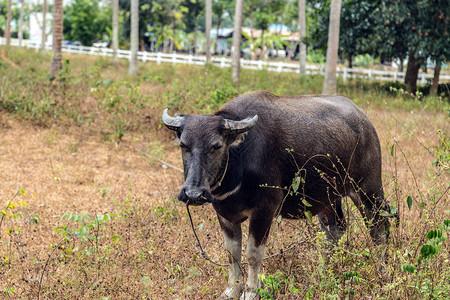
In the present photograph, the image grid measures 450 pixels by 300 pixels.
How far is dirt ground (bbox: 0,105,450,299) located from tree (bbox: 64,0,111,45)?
36.9 m

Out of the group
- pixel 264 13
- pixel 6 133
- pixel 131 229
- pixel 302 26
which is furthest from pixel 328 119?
pixel 264 13

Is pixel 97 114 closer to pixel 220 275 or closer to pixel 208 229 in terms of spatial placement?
pixel 208 229

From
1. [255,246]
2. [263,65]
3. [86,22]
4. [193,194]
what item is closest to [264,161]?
[255,246]

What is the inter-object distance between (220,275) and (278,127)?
5.26ft

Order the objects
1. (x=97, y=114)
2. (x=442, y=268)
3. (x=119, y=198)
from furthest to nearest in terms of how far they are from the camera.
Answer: (x=97, y=114), (x=119, y=198), (x=442, y=268)

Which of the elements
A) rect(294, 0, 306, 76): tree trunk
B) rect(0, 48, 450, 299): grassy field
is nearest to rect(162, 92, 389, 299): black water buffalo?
rect(0, 48, 450, 299): grassy field

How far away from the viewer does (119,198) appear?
7.75 metres

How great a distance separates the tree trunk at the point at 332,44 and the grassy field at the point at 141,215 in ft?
4.45

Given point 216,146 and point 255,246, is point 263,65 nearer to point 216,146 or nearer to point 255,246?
point 255,246

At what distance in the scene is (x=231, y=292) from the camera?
186 inches

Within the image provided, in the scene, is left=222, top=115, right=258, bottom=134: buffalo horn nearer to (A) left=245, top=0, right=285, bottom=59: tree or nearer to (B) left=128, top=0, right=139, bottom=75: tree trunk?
(B) left=128, top=0, right=139, bottom=75: tree trunk

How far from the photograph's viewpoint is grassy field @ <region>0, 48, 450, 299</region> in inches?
159

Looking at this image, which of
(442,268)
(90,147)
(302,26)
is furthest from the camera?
(302,26)

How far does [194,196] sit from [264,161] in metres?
0.94
